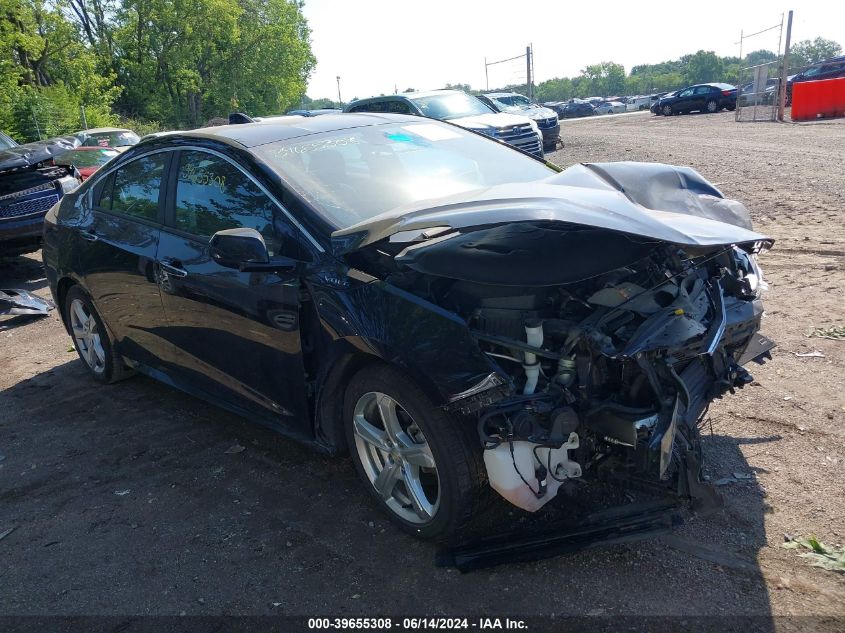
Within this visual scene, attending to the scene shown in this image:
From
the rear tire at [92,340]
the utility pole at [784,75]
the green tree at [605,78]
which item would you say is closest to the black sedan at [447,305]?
the rear tire at [92,340]

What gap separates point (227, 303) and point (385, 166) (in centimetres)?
114

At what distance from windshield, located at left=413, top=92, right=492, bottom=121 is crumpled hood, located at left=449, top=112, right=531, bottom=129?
0.24 meters

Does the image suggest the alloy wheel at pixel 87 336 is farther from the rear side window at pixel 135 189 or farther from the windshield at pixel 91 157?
the windshield at pixel 91 157

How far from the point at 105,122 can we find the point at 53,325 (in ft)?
97.8

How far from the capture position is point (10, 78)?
28.8 meters

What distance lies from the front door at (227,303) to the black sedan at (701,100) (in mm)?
31686

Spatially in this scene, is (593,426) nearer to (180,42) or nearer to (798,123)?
(798,123)

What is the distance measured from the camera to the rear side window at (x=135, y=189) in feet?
14.4

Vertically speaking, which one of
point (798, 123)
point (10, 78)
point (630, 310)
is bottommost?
point (798, 123)

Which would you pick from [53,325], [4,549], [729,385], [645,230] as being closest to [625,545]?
[729,385]

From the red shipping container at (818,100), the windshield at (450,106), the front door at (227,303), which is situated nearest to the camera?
the front door at (227,303)

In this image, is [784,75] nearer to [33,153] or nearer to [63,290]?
[33,153]

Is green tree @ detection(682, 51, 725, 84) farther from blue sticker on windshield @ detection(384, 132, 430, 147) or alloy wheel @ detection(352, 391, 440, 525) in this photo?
alloy wheel @ detection(352, 391, 440, 525)

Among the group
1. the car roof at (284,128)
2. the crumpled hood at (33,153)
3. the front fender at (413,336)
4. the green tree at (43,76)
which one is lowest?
the front fender at (413,336)
